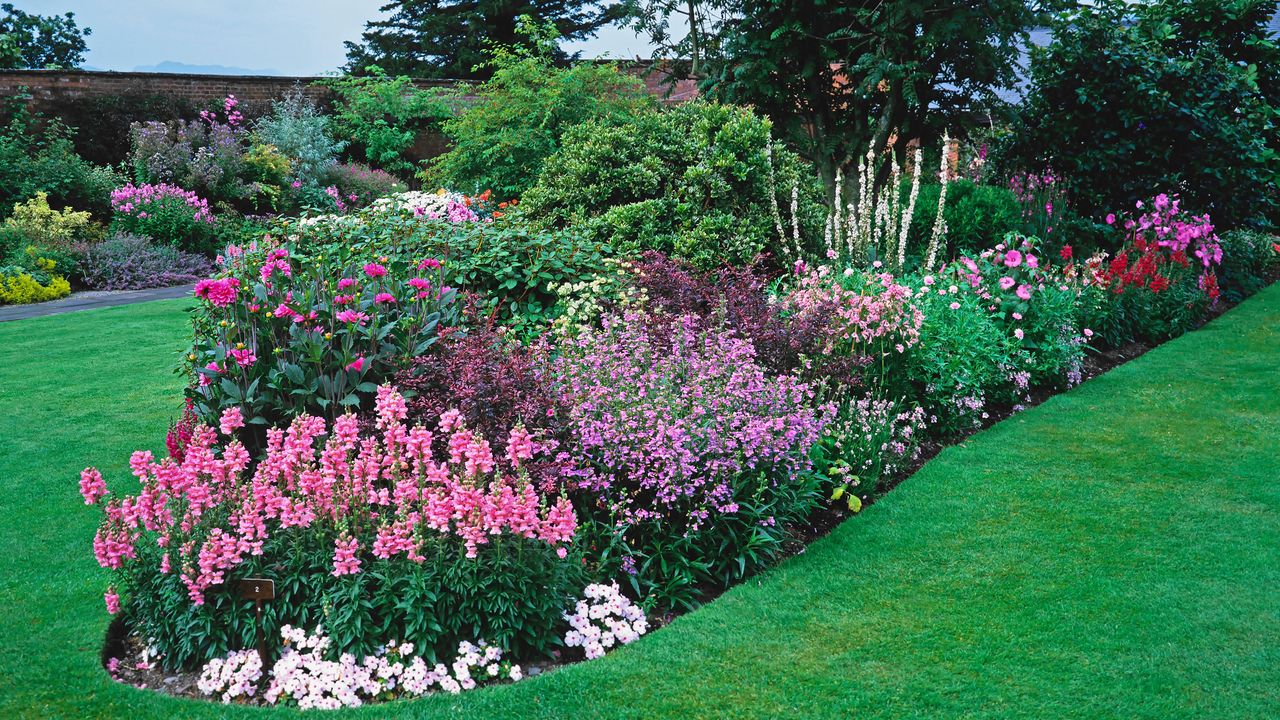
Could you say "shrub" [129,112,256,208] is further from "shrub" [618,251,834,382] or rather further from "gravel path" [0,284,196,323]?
"shrub" [618,251,834,382]

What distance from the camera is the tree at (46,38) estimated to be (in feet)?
92.5

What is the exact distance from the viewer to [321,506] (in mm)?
3383

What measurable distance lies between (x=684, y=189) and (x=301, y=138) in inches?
477

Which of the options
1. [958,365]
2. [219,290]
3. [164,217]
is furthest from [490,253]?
[164,217]

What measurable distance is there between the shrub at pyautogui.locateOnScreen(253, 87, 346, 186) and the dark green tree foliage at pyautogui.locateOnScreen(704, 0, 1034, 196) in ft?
28.1

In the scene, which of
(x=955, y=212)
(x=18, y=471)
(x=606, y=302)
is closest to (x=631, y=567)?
(x=606, y=302)

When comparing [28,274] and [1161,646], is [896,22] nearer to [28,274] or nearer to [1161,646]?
[1161,646]

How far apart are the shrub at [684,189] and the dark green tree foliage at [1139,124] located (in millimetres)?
3853

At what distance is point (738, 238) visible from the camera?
23.7 feet

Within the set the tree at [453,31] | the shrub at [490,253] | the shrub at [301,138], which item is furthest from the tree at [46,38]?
the shrub at [490,253]

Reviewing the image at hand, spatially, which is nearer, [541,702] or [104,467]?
[541,702]

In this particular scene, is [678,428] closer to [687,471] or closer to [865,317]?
[687,471]

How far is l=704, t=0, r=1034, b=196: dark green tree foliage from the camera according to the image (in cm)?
1073

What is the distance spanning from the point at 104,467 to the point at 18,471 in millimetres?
443
